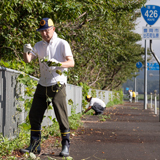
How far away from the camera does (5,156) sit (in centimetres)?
490

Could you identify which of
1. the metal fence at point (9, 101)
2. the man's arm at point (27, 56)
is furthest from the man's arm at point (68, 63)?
the metal fence at point (9, 101)

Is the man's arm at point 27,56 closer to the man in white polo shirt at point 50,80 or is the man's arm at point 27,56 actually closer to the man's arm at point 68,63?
the man in white polo shirt at point 50,80

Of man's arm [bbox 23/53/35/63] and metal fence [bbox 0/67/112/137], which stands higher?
man's arm [bbox 23/53/35/63]

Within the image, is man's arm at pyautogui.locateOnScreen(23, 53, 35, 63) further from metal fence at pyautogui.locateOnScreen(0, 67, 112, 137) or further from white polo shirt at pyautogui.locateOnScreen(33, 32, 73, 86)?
metal fence at pyautogui.locateOnScreen(0, 67, 112, 137)

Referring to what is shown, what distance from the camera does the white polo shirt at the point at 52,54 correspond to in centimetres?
503

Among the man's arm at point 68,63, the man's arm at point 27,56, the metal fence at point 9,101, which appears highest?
the man's arm at point 27,56

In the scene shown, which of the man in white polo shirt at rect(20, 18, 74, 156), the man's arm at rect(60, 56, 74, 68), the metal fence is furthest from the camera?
the metal fence

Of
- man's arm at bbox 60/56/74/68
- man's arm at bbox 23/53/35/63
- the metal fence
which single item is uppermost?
man's arm at bbox 23/53/35/63

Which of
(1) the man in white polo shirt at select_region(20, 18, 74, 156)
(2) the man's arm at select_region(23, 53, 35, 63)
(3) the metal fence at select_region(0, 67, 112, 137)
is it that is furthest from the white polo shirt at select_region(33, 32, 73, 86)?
(3) the metal fence at select_region(0, 67, 112, 137)

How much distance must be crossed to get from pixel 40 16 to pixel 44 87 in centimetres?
462

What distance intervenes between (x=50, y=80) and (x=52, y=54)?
404mm

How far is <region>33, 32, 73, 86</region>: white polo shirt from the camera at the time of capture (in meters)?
5.03

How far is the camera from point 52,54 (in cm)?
511

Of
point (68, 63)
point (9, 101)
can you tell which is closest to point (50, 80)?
point (68, 63)
